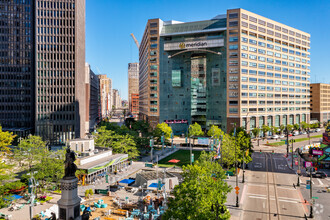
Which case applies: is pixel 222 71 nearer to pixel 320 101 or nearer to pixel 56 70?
pixel 56 70

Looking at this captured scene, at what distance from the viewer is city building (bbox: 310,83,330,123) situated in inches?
Result: 6796

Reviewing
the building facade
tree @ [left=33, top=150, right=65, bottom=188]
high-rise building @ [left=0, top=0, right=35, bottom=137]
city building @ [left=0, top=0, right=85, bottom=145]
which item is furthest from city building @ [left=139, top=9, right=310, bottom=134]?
tree @ [left=33, top=150, right=65, bottom=188]

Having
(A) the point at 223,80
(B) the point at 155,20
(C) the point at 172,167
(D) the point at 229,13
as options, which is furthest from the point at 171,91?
(C) the point at 172,167

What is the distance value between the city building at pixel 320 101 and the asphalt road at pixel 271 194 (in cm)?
13596

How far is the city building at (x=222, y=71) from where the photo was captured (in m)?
109

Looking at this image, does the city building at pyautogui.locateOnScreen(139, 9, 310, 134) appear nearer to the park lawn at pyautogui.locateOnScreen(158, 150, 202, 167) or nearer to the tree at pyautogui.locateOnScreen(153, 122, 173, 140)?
the tree at pyautogui.locateOnScreen(153, 122, 173, 140)

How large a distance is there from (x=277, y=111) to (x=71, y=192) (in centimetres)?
13005

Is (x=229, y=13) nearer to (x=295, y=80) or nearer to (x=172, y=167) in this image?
(x=295, y=80)

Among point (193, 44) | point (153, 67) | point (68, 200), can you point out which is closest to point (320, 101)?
point (193, 44)

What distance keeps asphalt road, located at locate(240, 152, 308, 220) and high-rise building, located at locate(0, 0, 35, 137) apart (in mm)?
93221

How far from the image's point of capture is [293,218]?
32.1m

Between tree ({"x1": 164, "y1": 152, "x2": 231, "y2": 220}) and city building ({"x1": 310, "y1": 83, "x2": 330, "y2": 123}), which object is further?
city building ({"x1": 310, "y1": 83, "x2": 330, "y2": 123})

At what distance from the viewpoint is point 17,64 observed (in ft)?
342

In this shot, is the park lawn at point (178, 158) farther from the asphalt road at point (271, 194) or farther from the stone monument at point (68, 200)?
the stone monument at point (68, 200)
